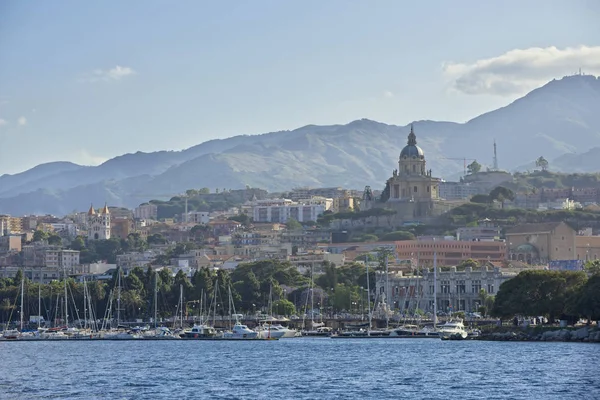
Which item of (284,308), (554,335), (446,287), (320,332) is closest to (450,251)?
(446,287)

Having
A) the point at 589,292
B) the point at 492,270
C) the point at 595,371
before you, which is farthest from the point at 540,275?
the point at 492,270

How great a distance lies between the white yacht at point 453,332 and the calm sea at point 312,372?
4123 millimetres

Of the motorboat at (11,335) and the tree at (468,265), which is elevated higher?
the tree at (468,265)

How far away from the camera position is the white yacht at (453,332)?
108 meters

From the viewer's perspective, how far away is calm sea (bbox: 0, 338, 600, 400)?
63.3 metres

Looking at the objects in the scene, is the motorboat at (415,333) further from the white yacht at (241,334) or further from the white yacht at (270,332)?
the white yacht at (241,334)

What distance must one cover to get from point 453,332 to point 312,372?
35317 millimetres

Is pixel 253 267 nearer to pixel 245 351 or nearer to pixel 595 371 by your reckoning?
pixel 245 351

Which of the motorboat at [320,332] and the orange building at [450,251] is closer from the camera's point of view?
the motorboat at [320,332]

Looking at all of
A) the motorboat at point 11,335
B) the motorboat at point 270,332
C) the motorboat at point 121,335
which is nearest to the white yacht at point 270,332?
the motorboat at point 270,332

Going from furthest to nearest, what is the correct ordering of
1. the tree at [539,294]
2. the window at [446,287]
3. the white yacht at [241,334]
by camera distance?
the window at [446,287] < the white yacht at [241,334] < the tree at [539,294]

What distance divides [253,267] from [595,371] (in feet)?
329

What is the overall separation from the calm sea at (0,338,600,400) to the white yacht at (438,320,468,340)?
4.12 metres

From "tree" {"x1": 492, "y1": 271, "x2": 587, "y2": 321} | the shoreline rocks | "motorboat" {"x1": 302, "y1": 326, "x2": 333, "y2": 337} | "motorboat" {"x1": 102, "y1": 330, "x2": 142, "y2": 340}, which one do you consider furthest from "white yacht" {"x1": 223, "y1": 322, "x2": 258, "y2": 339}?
the shoreline rocks
